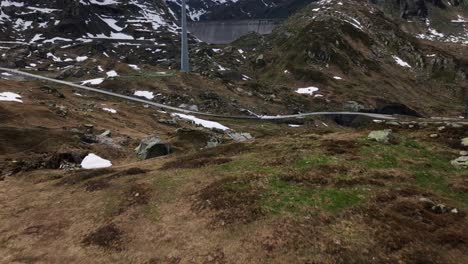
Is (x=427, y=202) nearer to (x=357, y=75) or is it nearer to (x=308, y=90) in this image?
(x=308, y=90)

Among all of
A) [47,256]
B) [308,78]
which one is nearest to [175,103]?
[308,78]

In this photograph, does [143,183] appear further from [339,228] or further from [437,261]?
[437,261]

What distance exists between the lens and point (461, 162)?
98.9ft

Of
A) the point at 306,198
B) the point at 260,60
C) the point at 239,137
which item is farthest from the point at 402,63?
the point at 306,198

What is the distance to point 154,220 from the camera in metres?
24.8

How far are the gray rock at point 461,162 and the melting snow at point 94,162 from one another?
30.2m

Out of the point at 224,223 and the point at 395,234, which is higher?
the point at 395,234

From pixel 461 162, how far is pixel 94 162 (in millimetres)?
32400

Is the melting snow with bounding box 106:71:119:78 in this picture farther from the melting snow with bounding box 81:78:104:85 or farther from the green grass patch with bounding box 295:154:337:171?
the green grass patch with bounding box 295:154:337:171

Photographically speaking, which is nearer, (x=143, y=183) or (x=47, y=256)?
(x=47, y=256)

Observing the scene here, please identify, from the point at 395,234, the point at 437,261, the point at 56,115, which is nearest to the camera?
the point at 437,261

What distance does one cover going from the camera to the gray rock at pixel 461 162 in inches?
1169

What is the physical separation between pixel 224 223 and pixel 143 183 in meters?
9.26

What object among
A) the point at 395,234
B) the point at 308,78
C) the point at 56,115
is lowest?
the point at 308,78
